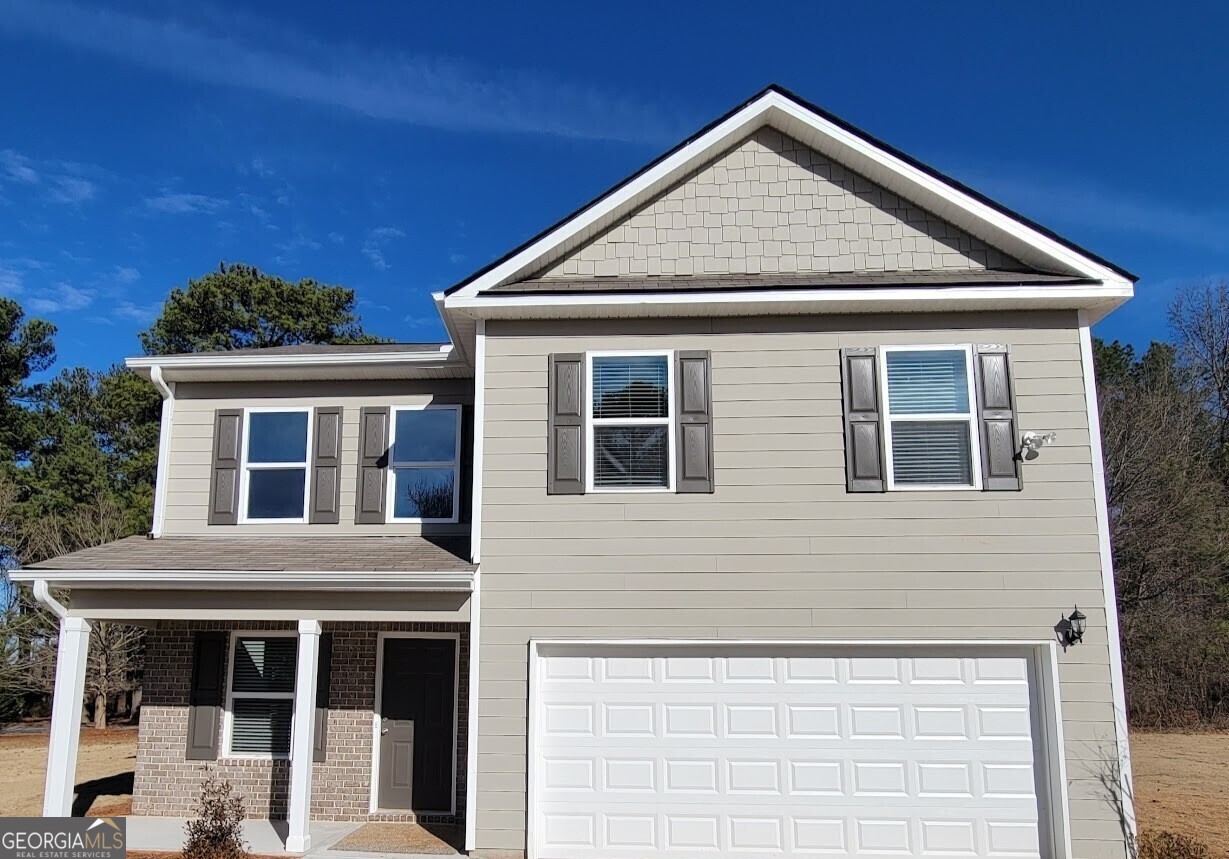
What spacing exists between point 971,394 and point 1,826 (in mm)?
9985

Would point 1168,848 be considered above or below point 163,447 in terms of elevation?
below

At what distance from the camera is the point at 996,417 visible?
29.8 feet

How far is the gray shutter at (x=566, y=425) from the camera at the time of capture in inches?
362

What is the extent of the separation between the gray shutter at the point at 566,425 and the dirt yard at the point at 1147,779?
6.70 metres

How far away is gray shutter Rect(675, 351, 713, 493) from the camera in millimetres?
9102

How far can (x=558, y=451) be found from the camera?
30.4ft

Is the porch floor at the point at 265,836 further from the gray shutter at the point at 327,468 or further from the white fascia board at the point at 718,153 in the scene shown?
the white fascia board at the point at 718,153

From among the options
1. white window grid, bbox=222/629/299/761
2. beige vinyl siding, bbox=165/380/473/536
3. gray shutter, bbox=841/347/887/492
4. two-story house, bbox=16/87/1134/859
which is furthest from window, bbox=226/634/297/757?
gray shutter, bbox=841/347/887/492

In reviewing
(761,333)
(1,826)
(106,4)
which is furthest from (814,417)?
(106,4)

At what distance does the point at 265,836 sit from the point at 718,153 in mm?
8696

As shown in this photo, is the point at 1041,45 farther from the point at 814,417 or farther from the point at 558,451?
the point at 558,451

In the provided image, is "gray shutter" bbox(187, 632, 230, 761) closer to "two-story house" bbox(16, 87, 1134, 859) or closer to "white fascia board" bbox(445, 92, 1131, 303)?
"two-story house" bbox(16, 87, 1134, 859)

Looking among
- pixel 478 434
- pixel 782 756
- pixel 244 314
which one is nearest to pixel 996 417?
pixel 782 756

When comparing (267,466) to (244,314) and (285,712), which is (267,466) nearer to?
(285,712)
